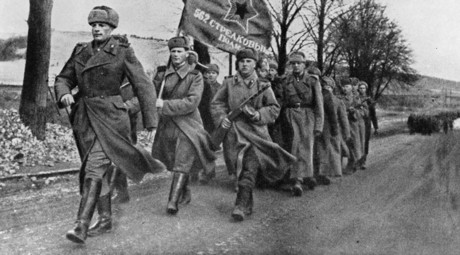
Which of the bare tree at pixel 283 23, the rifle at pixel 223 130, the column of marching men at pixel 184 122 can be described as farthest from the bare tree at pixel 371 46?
the rifle at pixel 223 130

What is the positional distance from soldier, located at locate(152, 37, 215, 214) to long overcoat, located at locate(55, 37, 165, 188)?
86cm

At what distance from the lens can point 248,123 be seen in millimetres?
6516

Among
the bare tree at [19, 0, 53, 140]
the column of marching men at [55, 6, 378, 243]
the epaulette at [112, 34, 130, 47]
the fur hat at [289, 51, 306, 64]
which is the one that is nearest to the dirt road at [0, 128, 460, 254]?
the column of marching men at [55, 6, 378, 243]

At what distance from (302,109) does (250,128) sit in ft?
5.50

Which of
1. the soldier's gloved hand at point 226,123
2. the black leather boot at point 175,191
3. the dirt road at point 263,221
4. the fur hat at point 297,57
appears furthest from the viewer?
the fur hat at point 297,57

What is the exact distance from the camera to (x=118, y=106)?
16.5 feet

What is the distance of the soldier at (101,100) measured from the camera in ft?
16.0

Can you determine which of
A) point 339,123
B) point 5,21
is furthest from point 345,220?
point 5,21

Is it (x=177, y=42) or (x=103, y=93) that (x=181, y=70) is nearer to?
(x=177, y=42)

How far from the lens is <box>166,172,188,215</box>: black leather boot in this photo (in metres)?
5.80

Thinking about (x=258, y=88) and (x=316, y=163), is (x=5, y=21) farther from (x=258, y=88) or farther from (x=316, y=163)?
(x=316, y=163)

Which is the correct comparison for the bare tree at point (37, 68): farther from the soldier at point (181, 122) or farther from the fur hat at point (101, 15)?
the fur hat at point (101, 15)

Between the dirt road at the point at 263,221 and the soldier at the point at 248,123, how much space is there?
50 cm

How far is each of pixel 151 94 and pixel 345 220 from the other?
2458 mm
